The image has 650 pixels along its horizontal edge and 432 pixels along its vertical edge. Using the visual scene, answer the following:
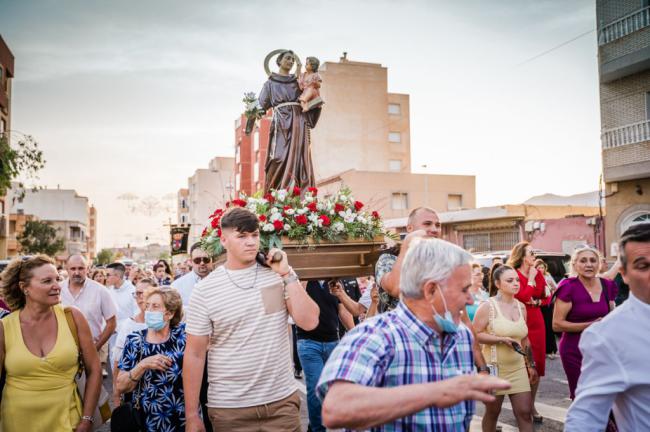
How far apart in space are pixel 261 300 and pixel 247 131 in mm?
3108

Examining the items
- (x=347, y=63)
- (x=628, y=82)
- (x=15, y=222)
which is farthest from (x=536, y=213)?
(x=15, y=222)

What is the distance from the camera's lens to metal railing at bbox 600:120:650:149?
63.2ft

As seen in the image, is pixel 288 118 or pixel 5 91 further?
pixel 5 91

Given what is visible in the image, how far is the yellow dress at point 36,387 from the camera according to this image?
4.02m

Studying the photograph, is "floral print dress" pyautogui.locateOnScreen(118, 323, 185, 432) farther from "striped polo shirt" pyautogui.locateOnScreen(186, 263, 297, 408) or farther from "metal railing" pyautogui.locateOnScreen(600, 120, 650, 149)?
"metal railing" pyautogui.locateOnScreen(600, 120, 650, 149)

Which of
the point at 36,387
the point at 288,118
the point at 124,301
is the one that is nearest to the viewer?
the point at 36,387

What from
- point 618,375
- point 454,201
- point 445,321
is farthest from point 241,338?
point 454,201

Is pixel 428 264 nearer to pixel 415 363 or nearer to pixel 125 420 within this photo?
pixel 415 363

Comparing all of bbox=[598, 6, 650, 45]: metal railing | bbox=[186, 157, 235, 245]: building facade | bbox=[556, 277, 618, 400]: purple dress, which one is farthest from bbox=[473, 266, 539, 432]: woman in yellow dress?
bbox=[186, 157, 235, 245]: building facade

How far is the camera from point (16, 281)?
4336 millimetres

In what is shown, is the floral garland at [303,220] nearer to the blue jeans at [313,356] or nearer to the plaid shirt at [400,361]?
the blue jeans at [313,356]

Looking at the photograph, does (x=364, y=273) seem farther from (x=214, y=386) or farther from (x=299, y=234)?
(x=214, y=386)

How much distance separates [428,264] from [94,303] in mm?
5841

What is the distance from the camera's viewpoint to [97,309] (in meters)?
7.05
